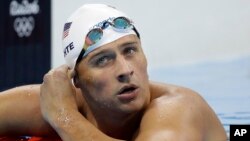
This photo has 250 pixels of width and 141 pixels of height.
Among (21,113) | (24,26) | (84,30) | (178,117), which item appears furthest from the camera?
(24,26)

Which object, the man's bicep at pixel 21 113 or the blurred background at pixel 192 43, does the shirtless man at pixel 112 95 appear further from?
the blurred background at pixel 192 43

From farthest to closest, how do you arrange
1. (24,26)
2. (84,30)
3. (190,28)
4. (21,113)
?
(24,26)
(190,28)
(21,113)
(84,30)

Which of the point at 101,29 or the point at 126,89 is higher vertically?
the point at 101,29

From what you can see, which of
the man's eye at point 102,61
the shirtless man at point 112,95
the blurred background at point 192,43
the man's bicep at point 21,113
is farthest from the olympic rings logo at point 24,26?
the man's eye at point 102,61

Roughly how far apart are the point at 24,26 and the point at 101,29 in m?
1.56

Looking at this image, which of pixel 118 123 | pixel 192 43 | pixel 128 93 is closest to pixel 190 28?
pixel 192 43

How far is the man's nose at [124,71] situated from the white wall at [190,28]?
90 centimetres

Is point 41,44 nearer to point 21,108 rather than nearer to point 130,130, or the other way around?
point 21,108

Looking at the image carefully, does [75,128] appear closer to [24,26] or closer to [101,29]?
[101,29]

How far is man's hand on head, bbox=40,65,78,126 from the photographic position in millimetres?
1345

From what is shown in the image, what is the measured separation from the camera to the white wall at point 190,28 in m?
2.10

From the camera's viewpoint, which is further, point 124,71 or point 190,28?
point 190,28

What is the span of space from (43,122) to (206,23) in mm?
928

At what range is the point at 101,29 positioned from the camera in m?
1.37
